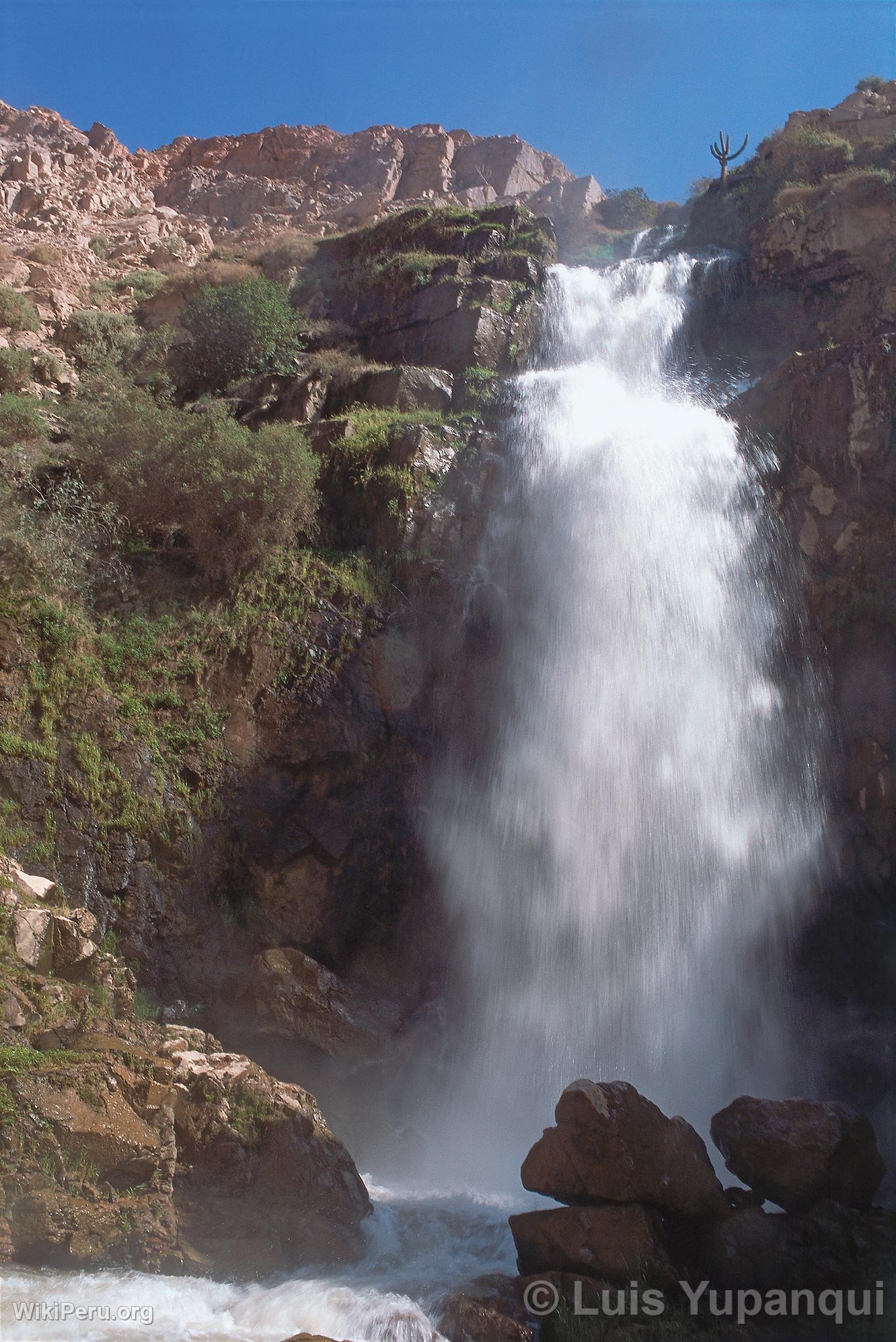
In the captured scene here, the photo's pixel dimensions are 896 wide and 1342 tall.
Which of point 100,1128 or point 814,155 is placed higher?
point 814,155

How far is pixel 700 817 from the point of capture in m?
12.9

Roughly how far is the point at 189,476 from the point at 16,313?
11.4 m

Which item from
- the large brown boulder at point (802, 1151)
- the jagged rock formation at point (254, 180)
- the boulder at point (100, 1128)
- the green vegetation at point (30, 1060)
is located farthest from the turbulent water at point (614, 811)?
the jagged rock formation at point (254, 180)

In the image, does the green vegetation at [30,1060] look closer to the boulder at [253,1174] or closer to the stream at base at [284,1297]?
the boulder at [253,1174]

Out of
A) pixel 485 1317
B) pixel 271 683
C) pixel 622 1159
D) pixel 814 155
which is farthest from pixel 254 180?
pixel 485 1317

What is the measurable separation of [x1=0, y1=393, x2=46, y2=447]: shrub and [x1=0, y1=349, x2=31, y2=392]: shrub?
147 inches

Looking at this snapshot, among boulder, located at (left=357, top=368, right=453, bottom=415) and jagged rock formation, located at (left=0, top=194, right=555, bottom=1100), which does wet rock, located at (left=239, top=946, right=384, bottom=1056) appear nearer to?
jagged rock formation, located at (left=0, top=194, right=555, bottom=1100)

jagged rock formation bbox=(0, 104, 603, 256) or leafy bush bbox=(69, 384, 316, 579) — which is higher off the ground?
jagged rock formation bbox=(0, 104, 603, 256)

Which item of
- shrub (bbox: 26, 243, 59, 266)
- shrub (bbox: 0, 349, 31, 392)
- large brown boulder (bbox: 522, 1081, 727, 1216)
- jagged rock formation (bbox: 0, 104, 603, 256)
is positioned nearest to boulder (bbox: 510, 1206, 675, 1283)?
large brown boulder (bbox: 522, 1081, 727, 1216)

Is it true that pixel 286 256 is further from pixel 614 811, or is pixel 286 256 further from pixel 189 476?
pixel 614 811

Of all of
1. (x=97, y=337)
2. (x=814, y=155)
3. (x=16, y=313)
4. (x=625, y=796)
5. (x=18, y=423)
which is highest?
(x=814, y=155)

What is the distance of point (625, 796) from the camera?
13.0 metres

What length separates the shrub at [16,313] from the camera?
21.1 metres

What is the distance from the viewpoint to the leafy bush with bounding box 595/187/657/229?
42.4 meters
